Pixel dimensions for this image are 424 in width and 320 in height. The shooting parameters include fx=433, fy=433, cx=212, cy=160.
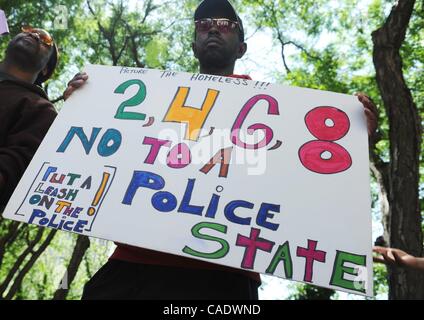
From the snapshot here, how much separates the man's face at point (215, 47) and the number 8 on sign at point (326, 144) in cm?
58

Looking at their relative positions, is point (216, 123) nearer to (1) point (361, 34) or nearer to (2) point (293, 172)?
(2) point (293, 172)

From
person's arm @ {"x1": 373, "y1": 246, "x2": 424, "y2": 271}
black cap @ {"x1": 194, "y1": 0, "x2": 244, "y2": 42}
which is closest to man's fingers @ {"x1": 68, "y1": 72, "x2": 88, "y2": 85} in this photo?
black cap @ {"x1": 194, "y1": 0, "x2": 244, "y2": 42}

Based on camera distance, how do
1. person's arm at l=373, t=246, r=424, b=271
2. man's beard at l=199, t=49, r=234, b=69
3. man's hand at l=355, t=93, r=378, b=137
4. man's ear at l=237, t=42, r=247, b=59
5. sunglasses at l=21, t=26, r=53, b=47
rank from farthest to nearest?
Answer: sunglasses at l=21, t=26, r=53, b=47, man's ear at l=237, t=42, r=247, b=59, man's beard at l=199, t=49, r=234, b=69, man's hand at l=355, t=93, r=378, b=137, person's arm at l=373, t=246, r=424, b=271

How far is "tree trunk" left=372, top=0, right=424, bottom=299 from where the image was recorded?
4.11 meters

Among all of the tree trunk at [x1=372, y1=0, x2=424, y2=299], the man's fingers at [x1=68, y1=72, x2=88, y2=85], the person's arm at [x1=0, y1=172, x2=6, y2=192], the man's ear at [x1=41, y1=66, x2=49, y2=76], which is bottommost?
the person's arm at [x1=0, y1=172, x2=6, y2=192]

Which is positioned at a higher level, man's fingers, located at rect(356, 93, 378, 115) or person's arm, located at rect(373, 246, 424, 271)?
man's fingers, located at rect(356, 93, 378, 115)

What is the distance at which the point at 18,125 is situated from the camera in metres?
2.20

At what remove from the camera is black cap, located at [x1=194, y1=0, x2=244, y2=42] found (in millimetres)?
2389

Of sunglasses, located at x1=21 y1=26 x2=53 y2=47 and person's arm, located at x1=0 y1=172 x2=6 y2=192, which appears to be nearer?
person's arm, located at x1=0 y1=172 x2=6 y2=192

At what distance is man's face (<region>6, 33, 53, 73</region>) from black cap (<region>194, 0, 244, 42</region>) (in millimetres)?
1054

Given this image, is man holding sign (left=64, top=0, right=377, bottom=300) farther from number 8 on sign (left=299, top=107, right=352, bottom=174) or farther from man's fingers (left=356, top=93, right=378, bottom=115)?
number 8 on sign (left=299, top=107, right=352, bottom=174)

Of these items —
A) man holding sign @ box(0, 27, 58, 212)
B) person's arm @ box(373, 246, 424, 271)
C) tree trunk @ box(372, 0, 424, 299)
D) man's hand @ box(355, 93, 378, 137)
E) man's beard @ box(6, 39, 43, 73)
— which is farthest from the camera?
tree trunk @ box(372, 0, 424, 299)

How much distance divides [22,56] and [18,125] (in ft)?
2.28
